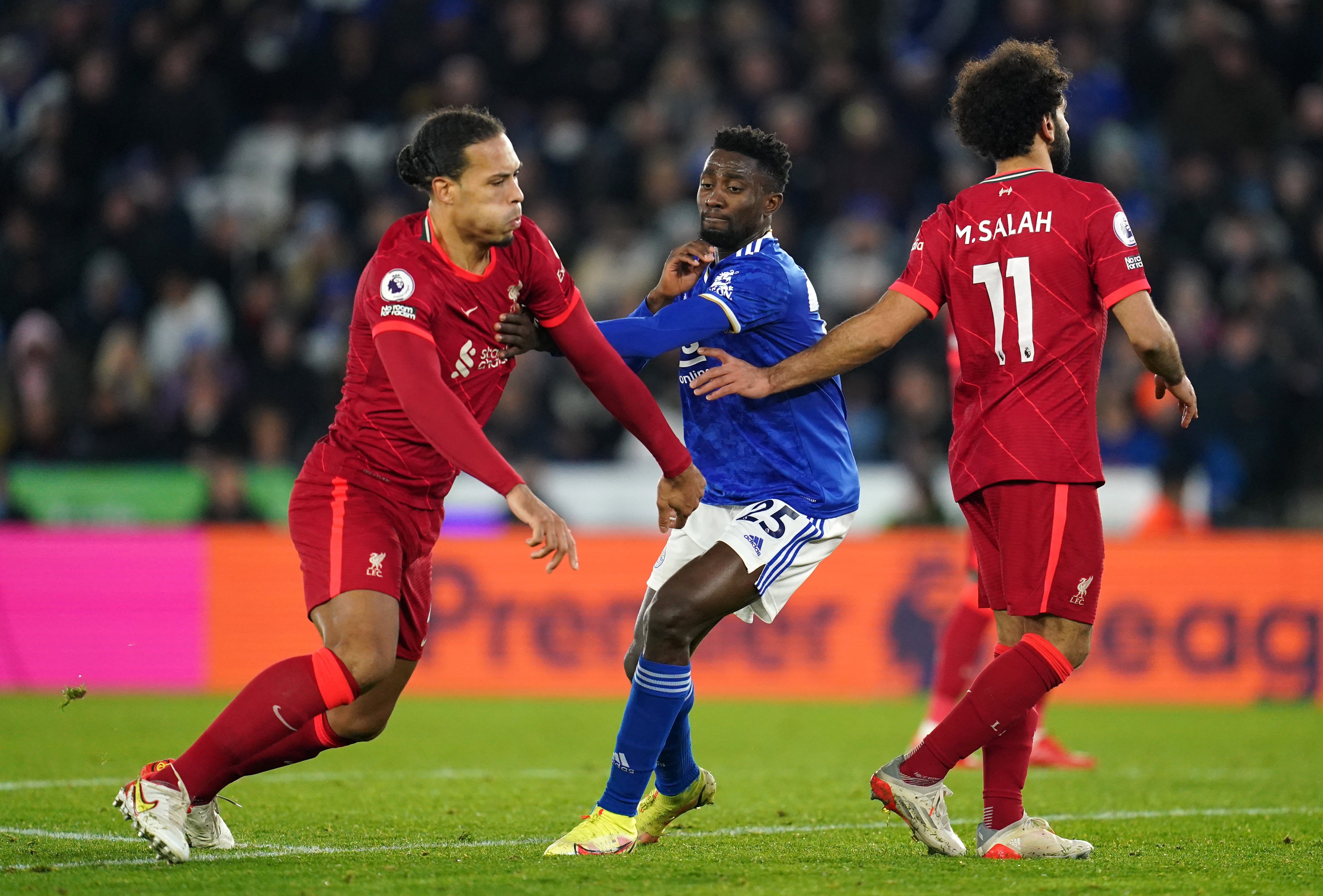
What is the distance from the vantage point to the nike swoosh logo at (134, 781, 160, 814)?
4.76 metres

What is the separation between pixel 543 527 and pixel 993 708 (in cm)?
161

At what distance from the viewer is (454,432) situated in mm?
4684

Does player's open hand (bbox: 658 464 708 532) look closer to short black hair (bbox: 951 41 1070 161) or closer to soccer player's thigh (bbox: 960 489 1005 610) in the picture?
soccer player's thigh (bbox: 960 489 1005 610)

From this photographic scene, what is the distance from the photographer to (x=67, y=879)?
4484 mm

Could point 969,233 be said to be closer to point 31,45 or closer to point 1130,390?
point 1130,390

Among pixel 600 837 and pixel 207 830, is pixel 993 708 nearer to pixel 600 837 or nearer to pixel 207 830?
pixel 600 837

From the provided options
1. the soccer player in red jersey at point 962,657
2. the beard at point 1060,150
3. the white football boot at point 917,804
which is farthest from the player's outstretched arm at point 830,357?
the soccer player in red jersey at point 962,657

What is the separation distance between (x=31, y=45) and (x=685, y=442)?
1433 cm

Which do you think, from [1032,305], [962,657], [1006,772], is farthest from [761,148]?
[962,657]

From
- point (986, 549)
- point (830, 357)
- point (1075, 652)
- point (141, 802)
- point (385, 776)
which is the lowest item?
point (385, 776)

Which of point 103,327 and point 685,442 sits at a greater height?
point 103,327

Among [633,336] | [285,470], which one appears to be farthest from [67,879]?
[285,470]

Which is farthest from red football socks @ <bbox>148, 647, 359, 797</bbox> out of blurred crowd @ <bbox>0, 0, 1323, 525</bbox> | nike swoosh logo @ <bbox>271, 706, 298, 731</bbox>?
blurred crowd @ <bbox>0, 0, 1323, 525</bbox>

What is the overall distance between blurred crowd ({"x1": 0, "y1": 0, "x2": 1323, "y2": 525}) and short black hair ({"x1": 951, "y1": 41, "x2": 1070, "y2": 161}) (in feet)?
23.8
